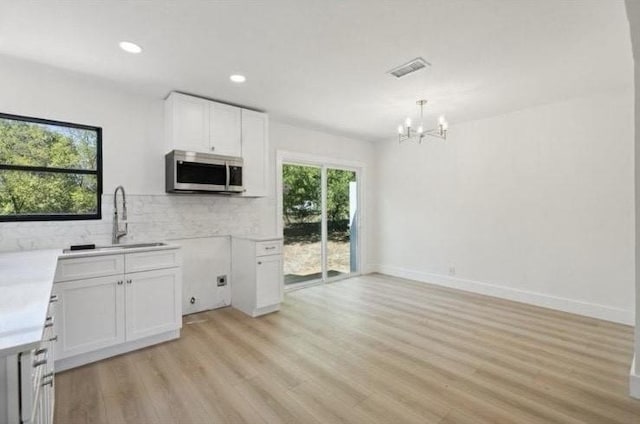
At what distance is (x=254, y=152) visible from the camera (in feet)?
13.3

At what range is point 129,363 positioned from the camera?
8.58ft

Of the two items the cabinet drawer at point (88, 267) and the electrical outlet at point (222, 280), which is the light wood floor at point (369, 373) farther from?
the cabinet drawer at point (88, 267)

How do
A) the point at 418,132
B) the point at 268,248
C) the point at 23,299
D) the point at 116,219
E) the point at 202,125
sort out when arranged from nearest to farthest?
the point at 23,299, the point at 116,219, the point at 202,125, the point at 268,248, the point at 418,132

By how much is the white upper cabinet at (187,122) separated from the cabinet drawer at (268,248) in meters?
1.27

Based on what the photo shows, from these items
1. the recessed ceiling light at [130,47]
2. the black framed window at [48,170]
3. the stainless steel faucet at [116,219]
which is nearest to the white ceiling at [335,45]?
the recessed ceiling light at [130,47]

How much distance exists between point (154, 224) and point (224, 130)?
1350 mm

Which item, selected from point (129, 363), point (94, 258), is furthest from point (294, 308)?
point (94, 258)

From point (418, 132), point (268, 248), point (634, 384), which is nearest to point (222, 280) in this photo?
point (268, 248)

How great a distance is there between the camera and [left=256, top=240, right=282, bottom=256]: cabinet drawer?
3.77m

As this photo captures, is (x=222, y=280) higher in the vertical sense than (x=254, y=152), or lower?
lower

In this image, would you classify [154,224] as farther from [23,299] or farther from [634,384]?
[634,384]

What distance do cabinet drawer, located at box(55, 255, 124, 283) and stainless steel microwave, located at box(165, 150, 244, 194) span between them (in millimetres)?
957

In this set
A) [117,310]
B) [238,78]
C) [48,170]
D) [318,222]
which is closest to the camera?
[117,310]

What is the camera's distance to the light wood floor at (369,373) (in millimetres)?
1981
